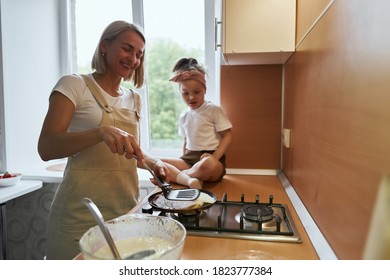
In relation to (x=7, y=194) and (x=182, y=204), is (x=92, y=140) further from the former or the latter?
(x=7, y=194)

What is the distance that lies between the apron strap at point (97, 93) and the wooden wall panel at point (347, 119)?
0.66m

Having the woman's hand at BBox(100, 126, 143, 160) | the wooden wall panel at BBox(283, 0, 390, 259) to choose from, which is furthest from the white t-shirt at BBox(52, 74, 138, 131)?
the wooden wall panel at BBox(283, 0, 390, 259)

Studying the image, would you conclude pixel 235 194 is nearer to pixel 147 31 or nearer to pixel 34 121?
pixel 147 31

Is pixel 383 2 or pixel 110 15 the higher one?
pixel 110 15

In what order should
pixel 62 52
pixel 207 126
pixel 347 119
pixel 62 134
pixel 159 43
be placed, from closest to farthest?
pixel 347 119 < pixel 62 134 < pixel 207 126 < pixel 159 43 < pixel 62 52

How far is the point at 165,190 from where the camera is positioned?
83 cm

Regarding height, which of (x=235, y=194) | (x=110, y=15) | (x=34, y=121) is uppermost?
(x=110, y=15)

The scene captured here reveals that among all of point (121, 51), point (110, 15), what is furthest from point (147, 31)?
point (121, 51)

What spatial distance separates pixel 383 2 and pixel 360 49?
0.09 meters

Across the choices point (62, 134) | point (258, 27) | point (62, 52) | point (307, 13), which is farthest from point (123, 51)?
point (62, 52)

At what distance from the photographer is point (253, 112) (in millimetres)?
1394

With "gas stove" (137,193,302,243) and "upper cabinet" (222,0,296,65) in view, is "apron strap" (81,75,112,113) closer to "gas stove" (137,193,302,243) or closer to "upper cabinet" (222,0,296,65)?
"gas stove" (137,193,302,243)

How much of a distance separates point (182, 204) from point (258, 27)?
702 millimetres

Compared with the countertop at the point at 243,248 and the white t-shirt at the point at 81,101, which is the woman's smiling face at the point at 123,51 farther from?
the countertop at the point at 243,248
